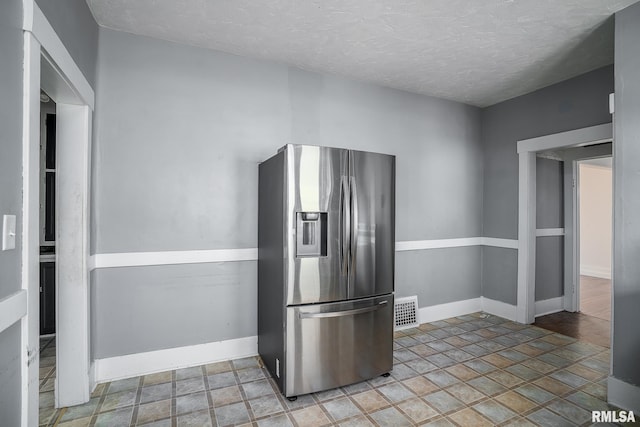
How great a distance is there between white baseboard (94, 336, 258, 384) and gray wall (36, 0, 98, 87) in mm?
2060

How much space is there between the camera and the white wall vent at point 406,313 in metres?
3.50

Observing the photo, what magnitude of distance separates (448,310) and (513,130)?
2.33 m

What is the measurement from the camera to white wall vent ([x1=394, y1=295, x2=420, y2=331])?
3496 mm

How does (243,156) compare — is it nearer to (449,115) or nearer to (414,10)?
Answer: (414,10)

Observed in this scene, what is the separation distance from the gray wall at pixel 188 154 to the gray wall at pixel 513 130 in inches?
67.0

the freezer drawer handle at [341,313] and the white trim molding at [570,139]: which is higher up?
the white trim molding at [570,139]

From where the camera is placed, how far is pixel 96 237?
7.79 feet

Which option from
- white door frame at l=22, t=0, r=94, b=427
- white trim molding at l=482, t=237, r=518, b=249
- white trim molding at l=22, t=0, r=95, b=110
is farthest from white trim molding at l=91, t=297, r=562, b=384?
white trim molding at l=482, t=237, r=518, b=249

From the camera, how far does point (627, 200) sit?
2.13 meters

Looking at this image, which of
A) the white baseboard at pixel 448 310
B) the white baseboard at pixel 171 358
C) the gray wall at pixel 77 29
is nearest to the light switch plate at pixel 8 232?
the gray wall at pixel 77 29

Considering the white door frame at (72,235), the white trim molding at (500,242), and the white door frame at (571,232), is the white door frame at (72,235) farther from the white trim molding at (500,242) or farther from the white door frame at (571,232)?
the white door frame at (571,232)

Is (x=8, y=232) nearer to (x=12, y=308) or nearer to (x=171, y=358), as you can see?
(x=12, y=308)

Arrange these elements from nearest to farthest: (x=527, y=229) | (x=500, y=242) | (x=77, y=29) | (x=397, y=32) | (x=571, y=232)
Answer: (x=77, y=29) → (x=397, y=32) → (x=527, y=229) → (x=500, y=242) → (x=571, y=232)

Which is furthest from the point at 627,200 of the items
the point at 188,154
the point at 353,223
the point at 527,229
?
the point at 188,154
